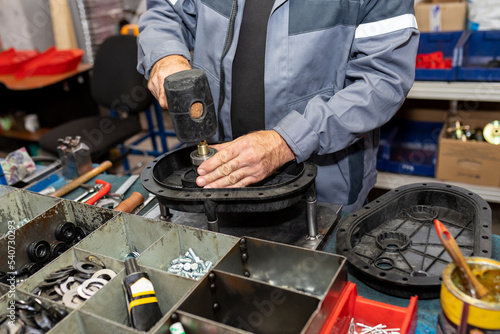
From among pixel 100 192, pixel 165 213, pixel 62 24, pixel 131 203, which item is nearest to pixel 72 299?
pixel 165 213

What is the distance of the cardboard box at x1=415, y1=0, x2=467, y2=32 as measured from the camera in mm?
2102

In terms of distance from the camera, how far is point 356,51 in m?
1.15

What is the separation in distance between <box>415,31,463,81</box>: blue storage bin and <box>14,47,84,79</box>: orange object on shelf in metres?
2.41

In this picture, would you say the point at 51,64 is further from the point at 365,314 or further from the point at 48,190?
the point at 365,314

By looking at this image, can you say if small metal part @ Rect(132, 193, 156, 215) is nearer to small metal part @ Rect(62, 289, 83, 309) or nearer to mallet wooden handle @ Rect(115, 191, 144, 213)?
mallet wooden handle @ Rect(115, 191, 144, 213)

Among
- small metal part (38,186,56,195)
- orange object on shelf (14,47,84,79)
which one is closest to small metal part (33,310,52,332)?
small metal part (38,186,56,195)

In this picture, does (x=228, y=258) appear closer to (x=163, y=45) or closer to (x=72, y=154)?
(x=163, y=45)

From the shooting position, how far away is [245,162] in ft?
3.24

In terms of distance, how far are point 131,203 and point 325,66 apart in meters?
0.66

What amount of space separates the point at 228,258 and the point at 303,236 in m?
0.28

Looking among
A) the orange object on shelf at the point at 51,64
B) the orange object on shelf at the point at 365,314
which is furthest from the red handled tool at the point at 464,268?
the orange object on shelf at the point at 51,64

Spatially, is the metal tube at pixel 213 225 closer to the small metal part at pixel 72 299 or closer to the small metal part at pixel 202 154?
the small metal part at pixel 202 154

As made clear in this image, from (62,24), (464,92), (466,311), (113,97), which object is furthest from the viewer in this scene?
(62,24)

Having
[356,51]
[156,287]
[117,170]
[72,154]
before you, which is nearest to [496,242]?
[356,51]
